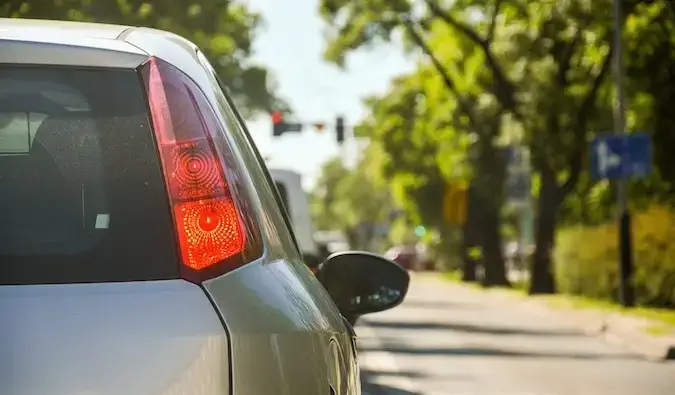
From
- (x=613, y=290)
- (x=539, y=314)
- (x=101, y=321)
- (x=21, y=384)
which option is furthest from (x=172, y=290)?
(x=613, y=290)

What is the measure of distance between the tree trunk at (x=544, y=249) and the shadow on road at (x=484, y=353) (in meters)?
22.2

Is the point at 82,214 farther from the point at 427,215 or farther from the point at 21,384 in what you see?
the point at 427,215

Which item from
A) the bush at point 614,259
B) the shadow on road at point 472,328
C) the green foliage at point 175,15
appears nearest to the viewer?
the green foliage at point 175,15

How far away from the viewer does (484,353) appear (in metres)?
18.8

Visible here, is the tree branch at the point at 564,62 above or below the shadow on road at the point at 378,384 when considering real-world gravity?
above

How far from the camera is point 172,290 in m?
2.51

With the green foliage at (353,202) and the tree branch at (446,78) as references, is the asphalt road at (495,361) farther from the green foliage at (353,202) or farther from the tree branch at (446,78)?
the green foliage at (353,202)

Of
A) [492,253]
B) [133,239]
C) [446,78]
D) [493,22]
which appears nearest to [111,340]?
[133,239]

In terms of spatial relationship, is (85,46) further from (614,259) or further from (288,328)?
(614,259)

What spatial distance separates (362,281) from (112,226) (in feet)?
5.17

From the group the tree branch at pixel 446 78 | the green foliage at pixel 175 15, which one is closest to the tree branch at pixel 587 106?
the tree branch at pixel 446 78

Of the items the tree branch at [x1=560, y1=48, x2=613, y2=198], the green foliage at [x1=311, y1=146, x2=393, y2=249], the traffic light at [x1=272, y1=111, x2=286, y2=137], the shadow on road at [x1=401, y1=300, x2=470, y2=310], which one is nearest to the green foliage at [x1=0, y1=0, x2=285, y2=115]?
the traffic light at [x1=272, y1=111, x2=286, y2=137]

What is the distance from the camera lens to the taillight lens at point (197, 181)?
260 cm

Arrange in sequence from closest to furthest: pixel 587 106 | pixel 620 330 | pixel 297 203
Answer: pixel 297 203 < pixel 620 330 < pixel 587 106
